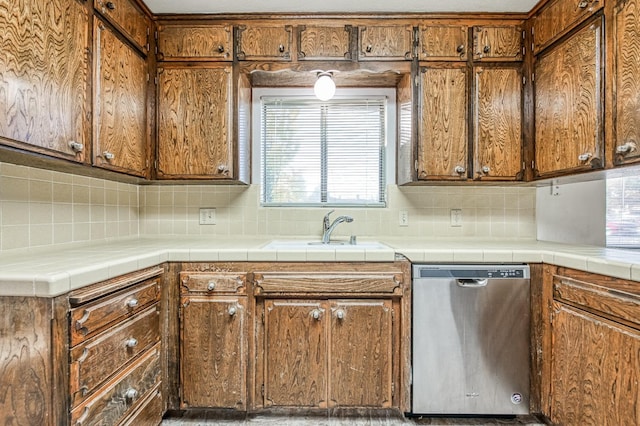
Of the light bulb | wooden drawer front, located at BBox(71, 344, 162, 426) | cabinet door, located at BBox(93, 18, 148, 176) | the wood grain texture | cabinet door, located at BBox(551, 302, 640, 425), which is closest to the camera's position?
the wood grain texture

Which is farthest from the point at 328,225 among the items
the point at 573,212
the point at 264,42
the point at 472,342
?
the point at 573,212

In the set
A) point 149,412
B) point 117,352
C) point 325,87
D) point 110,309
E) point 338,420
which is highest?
point 325,87

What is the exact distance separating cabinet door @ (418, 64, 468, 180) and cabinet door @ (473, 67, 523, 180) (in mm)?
79

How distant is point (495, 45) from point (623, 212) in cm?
123

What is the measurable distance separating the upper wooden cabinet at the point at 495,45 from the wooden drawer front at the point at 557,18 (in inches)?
3.9

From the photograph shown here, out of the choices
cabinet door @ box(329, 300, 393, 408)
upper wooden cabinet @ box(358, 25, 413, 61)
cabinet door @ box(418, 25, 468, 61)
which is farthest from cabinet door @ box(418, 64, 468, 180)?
cabinet door @ box(329, 300, 393, 408)

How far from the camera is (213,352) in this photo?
182cm

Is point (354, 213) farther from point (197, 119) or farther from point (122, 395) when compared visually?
point (122, 395)

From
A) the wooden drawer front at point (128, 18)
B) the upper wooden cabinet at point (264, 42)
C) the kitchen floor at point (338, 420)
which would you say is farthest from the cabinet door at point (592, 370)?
the wooden drawer front at point (128, 18)

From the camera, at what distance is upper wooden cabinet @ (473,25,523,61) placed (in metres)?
2.15

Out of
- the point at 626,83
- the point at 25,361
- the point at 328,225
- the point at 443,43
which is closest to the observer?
the point at 25,361

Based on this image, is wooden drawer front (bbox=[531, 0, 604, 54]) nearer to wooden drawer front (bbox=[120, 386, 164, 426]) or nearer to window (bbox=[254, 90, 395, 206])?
window (bbox=[254, 90, 395, 206])

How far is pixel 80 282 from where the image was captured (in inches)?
47.6

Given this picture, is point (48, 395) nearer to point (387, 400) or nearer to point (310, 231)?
point (387, 400)
